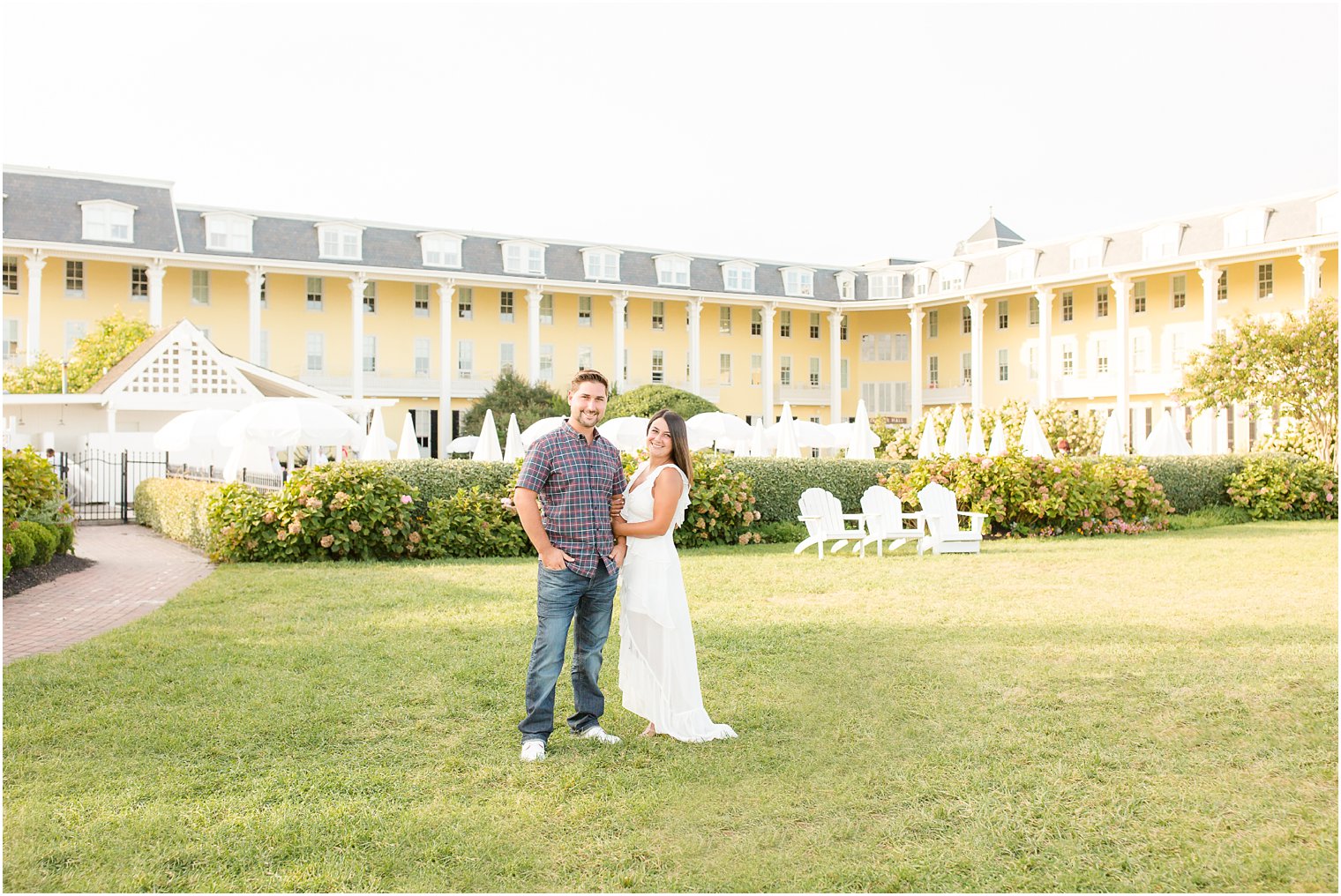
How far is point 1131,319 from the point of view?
133 ft

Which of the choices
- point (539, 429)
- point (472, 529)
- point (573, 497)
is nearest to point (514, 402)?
point (539, 429)

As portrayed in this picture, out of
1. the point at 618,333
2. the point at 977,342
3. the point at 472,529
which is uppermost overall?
the point at 618,333

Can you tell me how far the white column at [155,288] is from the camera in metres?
33.7

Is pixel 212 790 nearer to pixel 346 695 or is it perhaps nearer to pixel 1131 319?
pixel 346 695

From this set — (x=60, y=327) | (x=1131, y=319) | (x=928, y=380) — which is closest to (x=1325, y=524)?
(x=1131, y=319)

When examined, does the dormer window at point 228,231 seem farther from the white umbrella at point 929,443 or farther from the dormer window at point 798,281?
the white umbrella at point 929,443

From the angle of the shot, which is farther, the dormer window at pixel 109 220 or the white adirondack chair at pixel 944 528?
the dormer window at pixel 109 220

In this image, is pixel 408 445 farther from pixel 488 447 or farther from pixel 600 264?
pixel 600 264

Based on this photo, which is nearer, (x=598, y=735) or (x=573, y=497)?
(x=573, y=497)

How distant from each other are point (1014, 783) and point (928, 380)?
44.6m

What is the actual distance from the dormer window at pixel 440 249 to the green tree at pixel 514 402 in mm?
5482

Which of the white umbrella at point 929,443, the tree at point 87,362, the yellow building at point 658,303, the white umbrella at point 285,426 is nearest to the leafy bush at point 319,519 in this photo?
the white umbrella at point 285,426

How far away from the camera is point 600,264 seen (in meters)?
43.3

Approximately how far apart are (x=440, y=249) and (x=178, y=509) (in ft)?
86.8
